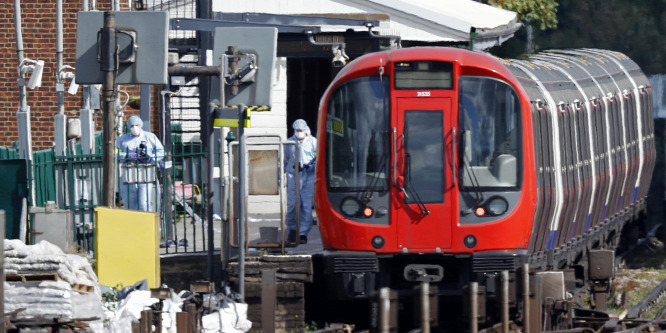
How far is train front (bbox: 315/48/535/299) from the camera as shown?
14.1 m

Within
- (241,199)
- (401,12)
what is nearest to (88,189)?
(241,199)

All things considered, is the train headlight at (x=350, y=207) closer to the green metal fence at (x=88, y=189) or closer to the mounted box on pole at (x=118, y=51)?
the mounted box on pole at (x=118, y=51)

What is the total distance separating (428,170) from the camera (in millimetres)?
14133

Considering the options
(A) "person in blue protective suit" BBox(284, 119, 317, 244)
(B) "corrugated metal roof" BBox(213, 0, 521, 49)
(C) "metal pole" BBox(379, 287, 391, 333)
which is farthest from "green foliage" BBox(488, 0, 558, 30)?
(C) "metal pole" BBox(379, 287, 391, 333)

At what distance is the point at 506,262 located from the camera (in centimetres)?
1402

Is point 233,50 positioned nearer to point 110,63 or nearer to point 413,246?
point 110,63

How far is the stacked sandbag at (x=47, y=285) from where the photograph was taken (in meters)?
12.0

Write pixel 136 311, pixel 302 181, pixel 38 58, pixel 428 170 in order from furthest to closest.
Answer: pixel 38 58
pixel 302 181
pixel 428 170
pixel 136 311

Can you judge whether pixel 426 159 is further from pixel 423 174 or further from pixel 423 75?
pixel 423 75

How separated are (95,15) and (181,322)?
2969mm

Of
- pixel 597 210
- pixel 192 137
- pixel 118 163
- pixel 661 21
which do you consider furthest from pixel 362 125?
pixel 661 21

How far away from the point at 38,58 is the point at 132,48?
17.2 metres

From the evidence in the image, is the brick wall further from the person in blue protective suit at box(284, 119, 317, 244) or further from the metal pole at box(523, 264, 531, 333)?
the metal pole at box(523, 264, 531, 333)

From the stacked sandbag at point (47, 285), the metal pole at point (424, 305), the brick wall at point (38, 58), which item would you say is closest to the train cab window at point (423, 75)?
the metal pole at point (424, 305)
